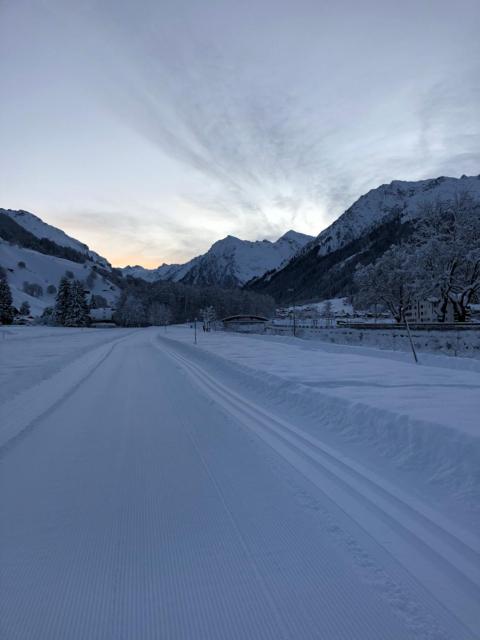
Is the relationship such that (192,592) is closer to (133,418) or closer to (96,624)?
(96,624)

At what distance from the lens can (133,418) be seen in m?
9.05

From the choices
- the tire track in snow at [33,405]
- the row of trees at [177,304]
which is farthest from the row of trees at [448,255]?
the row of trees at [177,304]

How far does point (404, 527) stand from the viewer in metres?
4.02

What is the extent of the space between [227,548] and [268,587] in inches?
23.5

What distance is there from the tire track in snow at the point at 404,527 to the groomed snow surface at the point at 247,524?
0.06 ft

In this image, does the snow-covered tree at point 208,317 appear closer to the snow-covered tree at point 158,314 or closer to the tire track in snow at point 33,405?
the snow-covered tree at point 158,314

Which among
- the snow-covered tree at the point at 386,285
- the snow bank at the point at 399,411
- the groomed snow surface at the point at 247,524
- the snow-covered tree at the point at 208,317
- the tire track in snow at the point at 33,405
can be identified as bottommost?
the tire track in snow at the point at 33,405

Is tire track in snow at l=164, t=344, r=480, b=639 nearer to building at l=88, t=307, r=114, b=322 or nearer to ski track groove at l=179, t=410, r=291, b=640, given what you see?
ski track groove at l=179, t=410, r=291, b=640

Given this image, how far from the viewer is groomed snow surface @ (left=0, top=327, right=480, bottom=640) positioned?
9.36ft

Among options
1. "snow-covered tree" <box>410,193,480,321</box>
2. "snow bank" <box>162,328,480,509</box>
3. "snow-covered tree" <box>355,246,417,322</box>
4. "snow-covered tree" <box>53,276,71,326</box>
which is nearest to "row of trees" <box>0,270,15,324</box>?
"snow-covered tree" <box>53,276,71,326</box>

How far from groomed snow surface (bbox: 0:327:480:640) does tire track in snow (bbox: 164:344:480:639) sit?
0.02 meters

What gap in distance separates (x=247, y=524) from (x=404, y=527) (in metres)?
1.44

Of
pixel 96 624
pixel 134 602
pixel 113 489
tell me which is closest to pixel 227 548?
pixel 134 602

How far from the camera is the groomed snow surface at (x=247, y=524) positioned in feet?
9.36
